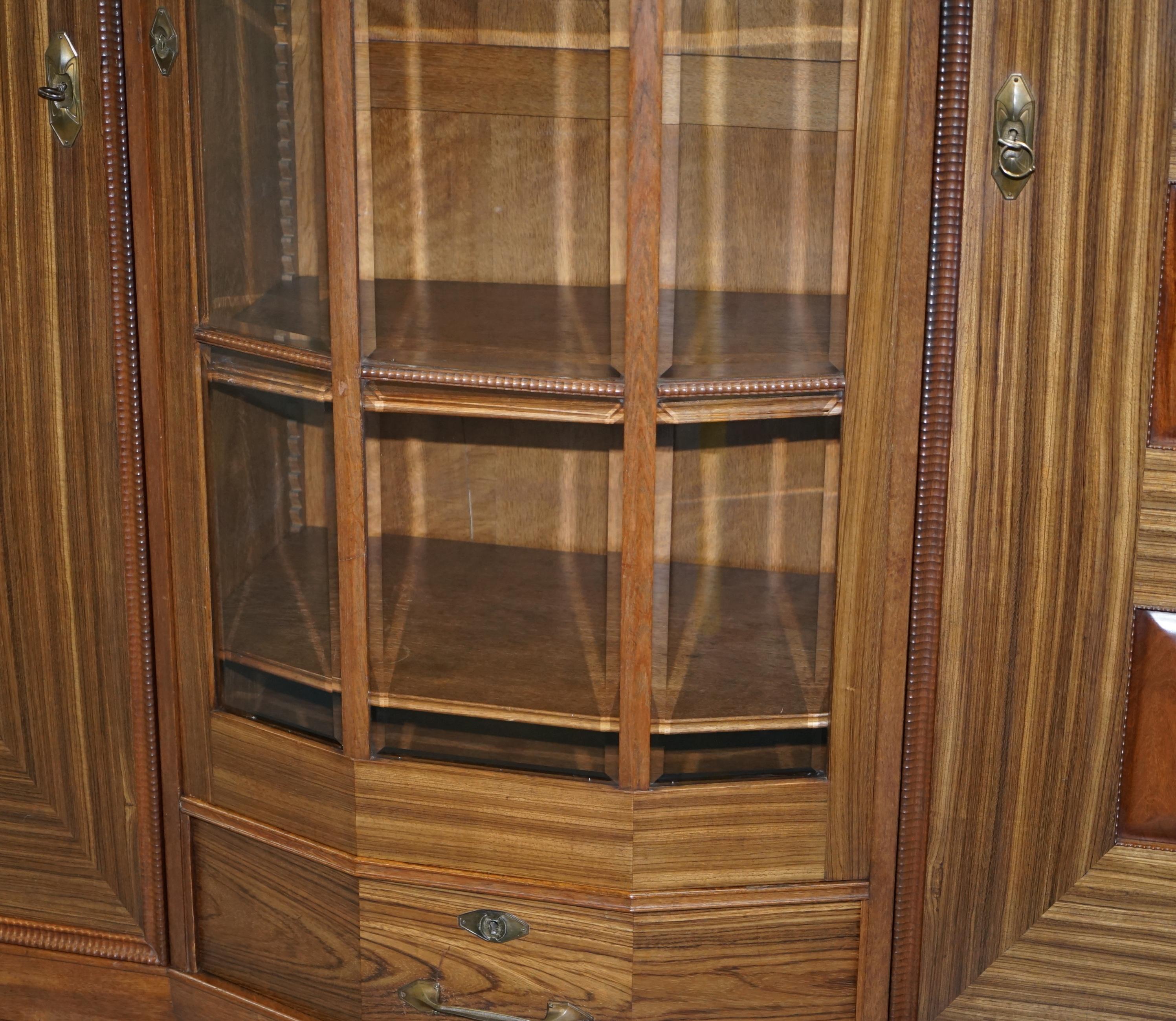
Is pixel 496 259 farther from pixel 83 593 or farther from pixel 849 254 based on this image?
pixel 83 593

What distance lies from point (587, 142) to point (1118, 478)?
0.39 metres

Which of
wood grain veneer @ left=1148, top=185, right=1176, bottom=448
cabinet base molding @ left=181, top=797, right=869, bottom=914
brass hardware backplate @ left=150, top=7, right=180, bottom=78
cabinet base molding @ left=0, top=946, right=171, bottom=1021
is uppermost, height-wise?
brass hardware backplate @ left=150, top=7, right=180, bottom=78

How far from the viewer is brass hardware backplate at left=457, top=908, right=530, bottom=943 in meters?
1.01

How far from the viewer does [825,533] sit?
0.94 m

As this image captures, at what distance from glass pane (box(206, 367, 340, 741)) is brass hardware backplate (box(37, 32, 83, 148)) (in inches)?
7.5

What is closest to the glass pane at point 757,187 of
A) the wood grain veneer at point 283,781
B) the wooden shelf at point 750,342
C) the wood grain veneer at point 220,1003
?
the wooden shelf at point 750,342

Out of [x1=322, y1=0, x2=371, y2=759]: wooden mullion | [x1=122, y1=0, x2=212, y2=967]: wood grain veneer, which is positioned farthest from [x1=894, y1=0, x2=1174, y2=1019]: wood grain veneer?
[x1=122, y1=0, x2=212, y2=967]: wood grain veneer

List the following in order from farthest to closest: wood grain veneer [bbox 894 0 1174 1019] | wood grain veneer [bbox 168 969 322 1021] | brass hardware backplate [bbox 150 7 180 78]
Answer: wood grain veneer [bbox 168 969 322 1021] < brass hardware backplate [bbox 150 7 180 78] < wood grain veneer [bbox 894 0 1174 1019]

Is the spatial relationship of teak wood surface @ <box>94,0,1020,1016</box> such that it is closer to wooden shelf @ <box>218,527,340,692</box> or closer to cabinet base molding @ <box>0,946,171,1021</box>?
wooden shelf @ <box>218,527,340,692</box>

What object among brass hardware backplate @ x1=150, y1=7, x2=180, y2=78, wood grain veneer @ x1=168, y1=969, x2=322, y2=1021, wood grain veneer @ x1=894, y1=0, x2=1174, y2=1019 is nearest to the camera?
wood grain veneer @ x1=894, y1=0, x2=1174, y2=1019

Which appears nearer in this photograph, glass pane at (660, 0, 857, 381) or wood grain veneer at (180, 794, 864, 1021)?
glass pane at (660, 0, 857, 381)

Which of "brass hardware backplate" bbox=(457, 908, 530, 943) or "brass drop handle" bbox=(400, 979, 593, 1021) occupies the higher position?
"brass hardware backplate" bbox=(457, 908, 530, 943)

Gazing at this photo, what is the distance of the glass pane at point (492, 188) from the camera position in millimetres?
910

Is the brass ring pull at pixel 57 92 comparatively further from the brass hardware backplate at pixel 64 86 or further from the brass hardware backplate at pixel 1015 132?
the brass hardware backplate at pixel 1015 132
